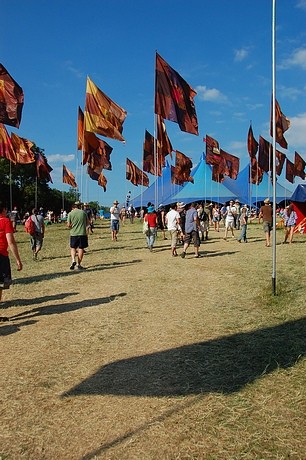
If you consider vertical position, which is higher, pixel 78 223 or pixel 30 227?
pixel 78 223

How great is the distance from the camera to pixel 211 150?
29281mm

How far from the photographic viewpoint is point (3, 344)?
5.57m

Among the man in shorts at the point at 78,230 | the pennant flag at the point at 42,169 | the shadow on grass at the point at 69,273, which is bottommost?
the shadow on grass at the point at 69,273

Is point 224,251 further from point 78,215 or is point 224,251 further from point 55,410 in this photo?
point 55,410

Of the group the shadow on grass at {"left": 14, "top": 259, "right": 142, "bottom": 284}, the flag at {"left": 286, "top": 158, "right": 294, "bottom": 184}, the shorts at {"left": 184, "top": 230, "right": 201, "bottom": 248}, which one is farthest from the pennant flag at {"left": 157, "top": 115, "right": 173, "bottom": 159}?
the flag at {"left": 286, "top": 158, "right": 294, "bottom": 184}

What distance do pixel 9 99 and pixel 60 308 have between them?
886cm

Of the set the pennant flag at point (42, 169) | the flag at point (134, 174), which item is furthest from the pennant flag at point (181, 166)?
the pennant flag at point (42, 169)

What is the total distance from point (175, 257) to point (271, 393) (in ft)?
32.6

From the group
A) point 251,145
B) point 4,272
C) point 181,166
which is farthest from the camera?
point 251,145

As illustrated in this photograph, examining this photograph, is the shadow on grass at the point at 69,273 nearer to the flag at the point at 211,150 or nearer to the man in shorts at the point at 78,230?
the man in shorts at the point at 78,230

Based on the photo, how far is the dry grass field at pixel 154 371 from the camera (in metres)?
3.23

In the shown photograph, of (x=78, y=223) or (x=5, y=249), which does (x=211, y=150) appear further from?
(x=5, y=249)

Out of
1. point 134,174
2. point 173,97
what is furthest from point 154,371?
point 134,174

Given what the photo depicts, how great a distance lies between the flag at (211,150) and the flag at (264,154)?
3.31m
